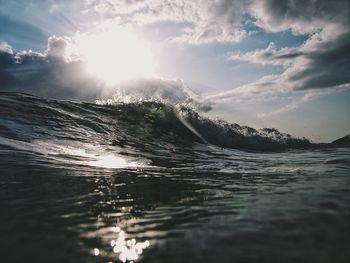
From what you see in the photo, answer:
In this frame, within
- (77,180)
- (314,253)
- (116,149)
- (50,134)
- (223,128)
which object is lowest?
(314,253)

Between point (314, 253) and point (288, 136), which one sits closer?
point (314, 253)

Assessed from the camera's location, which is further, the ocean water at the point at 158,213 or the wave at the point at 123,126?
the wave at the point at 123,126

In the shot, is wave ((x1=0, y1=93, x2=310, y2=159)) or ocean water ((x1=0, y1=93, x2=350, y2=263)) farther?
wave ((x1=0, y1=93, x2=310, y2=159))

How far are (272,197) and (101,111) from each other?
544 inches

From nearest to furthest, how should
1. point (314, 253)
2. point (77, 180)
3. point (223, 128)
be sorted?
point (314, 253), point (77, 180), point (223, 128)

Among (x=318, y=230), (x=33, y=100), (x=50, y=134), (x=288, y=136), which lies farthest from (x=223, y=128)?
(x=318, y=230)

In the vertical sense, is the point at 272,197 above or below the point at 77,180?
below

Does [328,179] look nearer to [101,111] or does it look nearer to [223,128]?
[101,111]

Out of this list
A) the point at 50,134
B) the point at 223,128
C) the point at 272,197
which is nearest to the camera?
the point at 272,197

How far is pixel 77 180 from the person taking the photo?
15.9 feet

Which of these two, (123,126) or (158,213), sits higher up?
(123,126)

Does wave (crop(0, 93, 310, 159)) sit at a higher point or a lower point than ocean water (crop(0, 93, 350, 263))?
higher

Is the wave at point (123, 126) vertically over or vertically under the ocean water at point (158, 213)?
over

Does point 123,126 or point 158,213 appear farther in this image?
point 123,126
